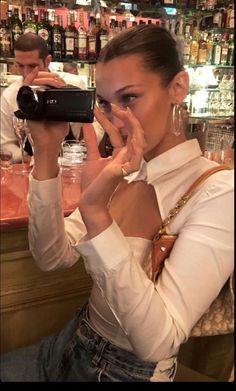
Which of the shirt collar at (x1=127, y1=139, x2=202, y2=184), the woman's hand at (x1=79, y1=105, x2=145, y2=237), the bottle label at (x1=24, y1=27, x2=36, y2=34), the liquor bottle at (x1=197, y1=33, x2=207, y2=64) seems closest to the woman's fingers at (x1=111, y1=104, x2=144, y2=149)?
the woman's hand at (x1=79, y1=105, x2=145, y2=237)

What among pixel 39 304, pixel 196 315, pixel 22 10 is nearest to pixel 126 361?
pixel 196 315

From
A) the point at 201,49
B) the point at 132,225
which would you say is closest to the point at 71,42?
the point at 201,49

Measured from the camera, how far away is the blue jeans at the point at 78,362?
56 centimetres

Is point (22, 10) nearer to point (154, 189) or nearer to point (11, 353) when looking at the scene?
point (154, 189)

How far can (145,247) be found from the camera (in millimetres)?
546

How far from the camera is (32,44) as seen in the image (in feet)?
2.41

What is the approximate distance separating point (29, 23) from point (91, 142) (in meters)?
0.28

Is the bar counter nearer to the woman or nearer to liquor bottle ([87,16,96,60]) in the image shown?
the woman

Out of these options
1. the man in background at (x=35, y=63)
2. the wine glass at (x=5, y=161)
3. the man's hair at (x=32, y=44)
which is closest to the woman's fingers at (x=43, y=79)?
the man in background at (x=35, y=63)

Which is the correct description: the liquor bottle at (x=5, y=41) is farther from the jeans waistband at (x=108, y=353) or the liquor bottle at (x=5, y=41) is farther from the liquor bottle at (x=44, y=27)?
the jeans waistband at (x=108, y=353)

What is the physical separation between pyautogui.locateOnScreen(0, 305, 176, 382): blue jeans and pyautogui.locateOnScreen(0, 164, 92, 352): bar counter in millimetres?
70

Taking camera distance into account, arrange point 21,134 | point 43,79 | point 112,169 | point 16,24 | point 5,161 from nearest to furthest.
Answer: point 112,169 → point 43,79 → point 16,24 → point 21,134 → point 5,161

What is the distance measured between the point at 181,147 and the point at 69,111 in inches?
6.0

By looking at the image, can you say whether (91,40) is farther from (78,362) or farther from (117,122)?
(78,362)
